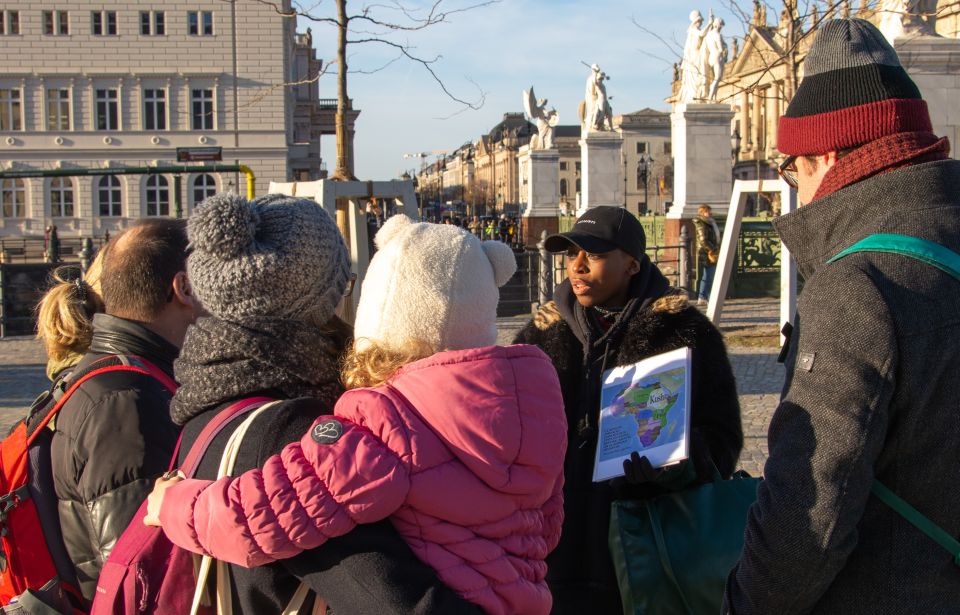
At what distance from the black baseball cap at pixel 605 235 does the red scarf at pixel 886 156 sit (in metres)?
1.51

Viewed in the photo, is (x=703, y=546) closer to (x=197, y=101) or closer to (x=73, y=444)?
(x=73, y=444)

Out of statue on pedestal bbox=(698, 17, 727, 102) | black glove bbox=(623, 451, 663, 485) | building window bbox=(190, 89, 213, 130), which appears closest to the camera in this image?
black glove bbox=(623, 451, 663, 485)

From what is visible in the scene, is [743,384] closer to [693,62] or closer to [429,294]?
[429,294]

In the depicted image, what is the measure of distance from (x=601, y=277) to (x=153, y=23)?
5931 cm

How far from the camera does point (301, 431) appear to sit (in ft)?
6.11

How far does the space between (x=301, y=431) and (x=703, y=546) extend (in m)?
1.40

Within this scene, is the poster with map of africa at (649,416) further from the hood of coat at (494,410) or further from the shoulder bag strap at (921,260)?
the hood of coat at (494,410)

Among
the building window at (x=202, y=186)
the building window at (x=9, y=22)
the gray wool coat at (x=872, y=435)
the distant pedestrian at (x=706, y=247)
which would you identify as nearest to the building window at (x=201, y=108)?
the building window at (x=202, y=186)

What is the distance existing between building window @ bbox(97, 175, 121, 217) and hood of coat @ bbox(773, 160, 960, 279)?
5934cm

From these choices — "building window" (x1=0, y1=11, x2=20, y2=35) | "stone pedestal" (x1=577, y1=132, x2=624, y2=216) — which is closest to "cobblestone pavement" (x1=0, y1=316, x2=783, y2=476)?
"stone pedestal" (x1=577, y1=132, x2=624, y2=216)

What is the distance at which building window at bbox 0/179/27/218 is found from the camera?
183 ft

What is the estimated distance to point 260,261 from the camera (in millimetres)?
2029

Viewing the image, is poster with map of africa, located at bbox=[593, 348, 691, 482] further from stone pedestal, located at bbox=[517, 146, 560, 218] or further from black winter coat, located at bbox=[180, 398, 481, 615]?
stone pedestal, located at bbox=[517, 146, 560, 218]

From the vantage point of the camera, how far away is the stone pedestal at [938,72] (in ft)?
37.8
